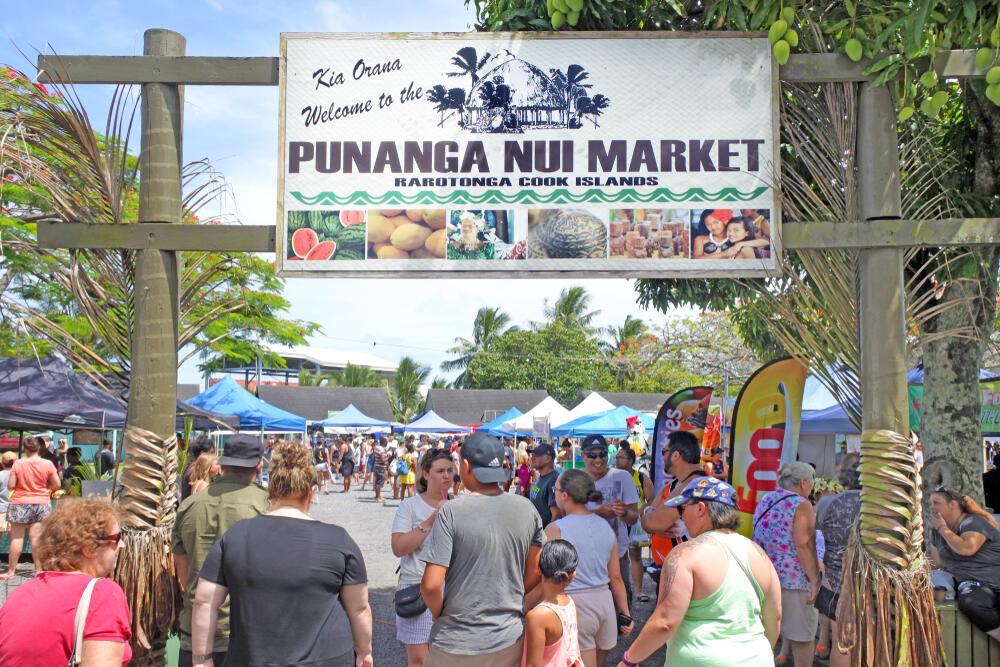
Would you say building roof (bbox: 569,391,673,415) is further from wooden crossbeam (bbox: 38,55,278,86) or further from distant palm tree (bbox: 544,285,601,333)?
wooden crossbeam (bbox: 38,55,278,86)

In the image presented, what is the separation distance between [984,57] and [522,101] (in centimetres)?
245

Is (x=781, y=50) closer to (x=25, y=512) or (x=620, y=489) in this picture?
(x=620, y=489)

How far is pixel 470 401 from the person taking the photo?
55.1 m

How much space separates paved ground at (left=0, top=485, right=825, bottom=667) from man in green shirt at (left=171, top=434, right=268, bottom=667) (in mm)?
1400

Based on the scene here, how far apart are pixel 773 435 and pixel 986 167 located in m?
2.96

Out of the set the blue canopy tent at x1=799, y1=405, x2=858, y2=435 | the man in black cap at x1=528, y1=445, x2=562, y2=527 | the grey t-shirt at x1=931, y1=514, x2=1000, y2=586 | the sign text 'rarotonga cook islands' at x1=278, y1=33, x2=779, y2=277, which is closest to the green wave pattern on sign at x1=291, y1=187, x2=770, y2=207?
the sign text 'rarotonga cook islands' at x1=278, y1=33, x2=779, y2=277

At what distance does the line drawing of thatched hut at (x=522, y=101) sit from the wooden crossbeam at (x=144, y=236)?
1382 millimetres

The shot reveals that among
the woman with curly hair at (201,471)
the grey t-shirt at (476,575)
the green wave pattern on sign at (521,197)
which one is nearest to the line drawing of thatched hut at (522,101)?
the green wave pattern on sign at (521,197)

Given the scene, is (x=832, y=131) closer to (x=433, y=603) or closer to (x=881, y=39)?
(x=881, y=39)

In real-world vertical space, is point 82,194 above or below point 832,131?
below

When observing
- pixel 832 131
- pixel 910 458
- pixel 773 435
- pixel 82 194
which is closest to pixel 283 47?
pixel 82 194

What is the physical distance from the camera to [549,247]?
187 inches

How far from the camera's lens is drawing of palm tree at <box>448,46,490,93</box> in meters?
4.80

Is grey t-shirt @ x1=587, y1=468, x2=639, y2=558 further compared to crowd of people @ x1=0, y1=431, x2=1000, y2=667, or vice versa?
grey t-shirt @ x1=587, y1=468, x2=639, y2=558
